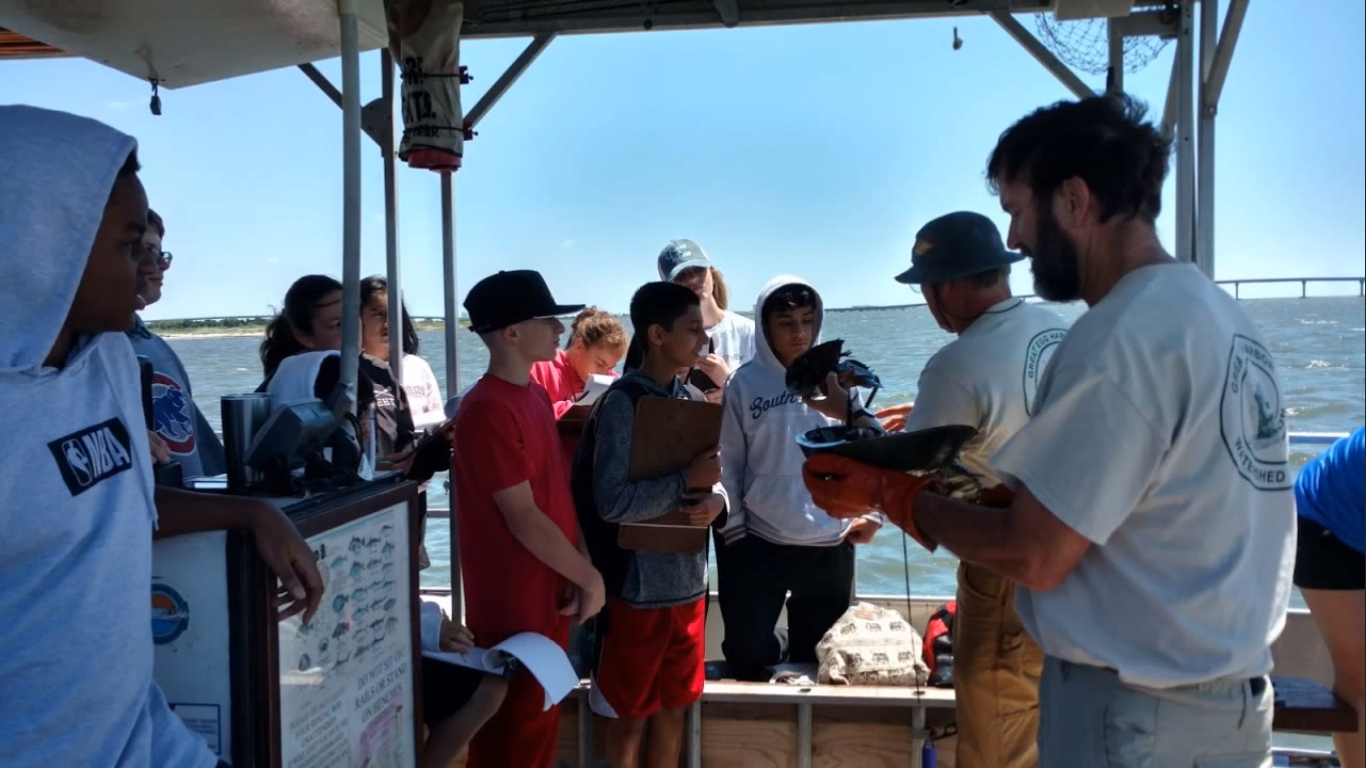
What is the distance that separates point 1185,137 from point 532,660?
2633 mm

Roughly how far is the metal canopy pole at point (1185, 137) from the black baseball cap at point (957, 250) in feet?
3.11

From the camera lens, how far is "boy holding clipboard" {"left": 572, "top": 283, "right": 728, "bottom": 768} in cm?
279

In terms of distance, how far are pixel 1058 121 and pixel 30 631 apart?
1736mm

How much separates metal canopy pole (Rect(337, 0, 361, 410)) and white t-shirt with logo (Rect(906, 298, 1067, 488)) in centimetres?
141

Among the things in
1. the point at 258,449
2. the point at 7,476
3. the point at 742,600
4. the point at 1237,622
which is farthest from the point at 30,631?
the point at 742,600

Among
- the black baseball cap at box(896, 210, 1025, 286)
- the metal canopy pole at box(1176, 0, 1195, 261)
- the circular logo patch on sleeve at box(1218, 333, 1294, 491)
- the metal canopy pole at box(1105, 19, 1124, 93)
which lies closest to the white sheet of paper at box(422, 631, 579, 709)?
the black baseball cap at box(896, 210, 1025, 286)

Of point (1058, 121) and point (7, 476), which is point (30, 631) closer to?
point (7, 476)

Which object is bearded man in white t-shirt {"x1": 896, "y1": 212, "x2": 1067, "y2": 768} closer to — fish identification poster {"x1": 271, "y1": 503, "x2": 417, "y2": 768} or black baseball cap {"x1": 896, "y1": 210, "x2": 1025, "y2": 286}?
black baseball cap {"x1": 896, "y1": 210, "x2": 1025, "y2": 286}

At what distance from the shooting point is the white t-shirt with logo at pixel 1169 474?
1427 mm

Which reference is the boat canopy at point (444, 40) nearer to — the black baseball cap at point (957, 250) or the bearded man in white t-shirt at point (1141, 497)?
the black baseball cap at point (957, 250)

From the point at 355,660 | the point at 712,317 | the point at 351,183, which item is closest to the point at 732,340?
the point at 712,317

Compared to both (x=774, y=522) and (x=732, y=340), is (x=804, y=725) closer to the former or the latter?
(x=774, y=522)

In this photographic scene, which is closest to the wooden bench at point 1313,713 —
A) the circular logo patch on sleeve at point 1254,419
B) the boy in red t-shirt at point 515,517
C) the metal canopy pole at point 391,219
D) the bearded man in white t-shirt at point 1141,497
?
the bearded man in white t-shirt at point 1141,497

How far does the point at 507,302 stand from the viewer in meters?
2.60
